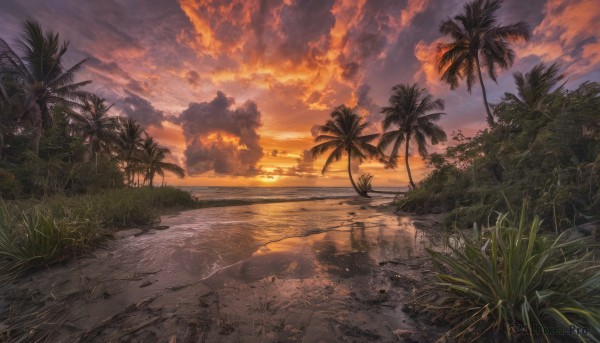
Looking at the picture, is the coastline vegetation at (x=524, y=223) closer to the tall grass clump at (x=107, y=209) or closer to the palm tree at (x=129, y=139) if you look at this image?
the tall grass clump at (x=107, y=209)

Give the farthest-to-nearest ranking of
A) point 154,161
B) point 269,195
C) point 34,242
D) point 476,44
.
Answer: point 269,195
point 154,161
point 476,44
point 34,242

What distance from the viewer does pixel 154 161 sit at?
29578 mm

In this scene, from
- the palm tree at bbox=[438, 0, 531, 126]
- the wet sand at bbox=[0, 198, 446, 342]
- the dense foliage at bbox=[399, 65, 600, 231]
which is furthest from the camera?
the palm tree at bbox=[438, 0, 531, 126]

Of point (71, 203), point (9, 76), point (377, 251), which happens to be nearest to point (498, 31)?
point (377, 251)

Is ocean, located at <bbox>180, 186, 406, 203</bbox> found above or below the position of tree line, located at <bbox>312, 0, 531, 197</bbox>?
below

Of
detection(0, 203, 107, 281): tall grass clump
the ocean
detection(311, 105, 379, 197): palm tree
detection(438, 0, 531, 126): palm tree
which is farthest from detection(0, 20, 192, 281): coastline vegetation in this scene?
detection(438, 0, 531, 126): palm tree

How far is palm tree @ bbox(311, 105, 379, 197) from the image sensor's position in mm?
25516

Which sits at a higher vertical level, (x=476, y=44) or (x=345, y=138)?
(x=476, y=44)

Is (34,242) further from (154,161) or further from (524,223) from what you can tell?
(154,161)

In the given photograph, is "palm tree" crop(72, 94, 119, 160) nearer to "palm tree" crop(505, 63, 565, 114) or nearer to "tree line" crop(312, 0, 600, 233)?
"tree line" crop(312, 0, 600, 233)

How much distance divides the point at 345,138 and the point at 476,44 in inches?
502

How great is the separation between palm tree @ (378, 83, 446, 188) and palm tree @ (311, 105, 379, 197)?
6.27 feet

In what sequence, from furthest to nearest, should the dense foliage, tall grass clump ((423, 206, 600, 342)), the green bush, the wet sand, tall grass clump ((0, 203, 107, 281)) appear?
the green bush < the dense foliage < tall grass clump ((0, 203, 107, 281)) < the wet sand < tall grass clump ((423, 206, 600, 342))

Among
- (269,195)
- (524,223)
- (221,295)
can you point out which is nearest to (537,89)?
(524,223)
